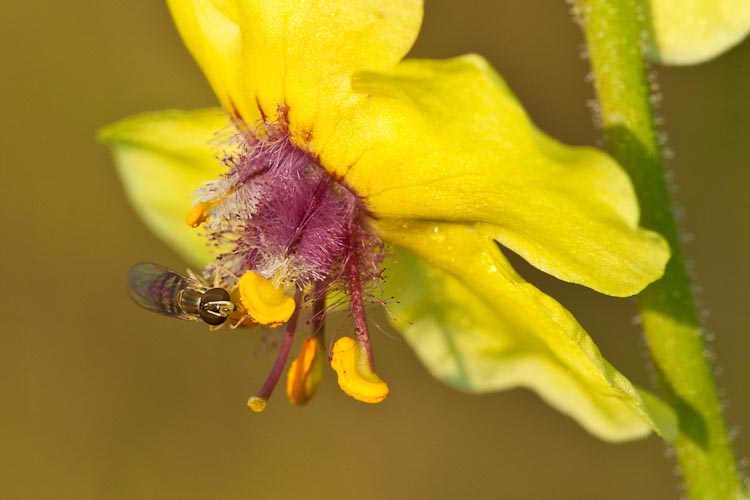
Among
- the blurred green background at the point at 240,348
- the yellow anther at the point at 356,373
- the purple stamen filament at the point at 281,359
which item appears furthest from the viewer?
the blurred green background at the point at 240,348

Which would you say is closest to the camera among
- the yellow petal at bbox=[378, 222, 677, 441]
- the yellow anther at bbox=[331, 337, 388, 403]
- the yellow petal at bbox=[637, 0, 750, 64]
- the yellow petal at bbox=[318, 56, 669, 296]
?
the yellow petal at bbox=[318, 56, 669, 296]

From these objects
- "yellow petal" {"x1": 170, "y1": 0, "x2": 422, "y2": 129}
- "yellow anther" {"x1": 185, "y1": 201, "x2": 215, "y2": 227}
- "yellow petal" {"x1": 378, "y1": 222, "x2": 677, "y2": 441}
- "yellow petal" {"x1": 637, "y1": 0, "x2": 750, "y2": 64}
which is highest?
"yellow petal" {"x1": 170, "y1": 0, "x2": 422, "y2": 129}

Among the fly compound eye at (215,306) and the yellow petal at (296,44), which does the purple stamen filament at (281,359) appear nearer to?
the fly compound eye at (215,306)

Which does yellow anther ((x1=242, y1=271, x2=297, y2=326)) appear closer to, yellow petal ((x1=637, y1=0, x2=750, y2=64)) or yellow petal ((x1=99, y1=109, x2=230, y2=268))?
yellow petal ((x1=99, y1=109, x2=230, y2=268))

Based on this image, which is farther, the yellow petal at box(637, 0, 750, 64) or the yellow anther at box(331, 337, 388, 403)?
the yellow petal at box(637, 0, 750, 64)

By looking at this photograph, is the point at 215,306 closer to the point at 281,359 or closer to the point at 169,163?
the point at 281,359

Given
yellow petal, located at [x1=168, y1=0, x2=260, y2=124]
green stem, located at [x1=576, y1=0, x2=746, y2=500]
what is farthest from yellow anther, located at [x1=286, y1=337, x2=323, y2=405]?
green stem, located at [x1=576, y1=0, x2=746, y2=500]

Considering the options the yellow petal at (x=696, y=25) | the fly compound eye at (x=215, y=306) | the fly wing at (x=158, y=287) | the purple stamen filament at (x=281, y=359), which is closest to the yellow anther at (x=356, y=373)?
the purple stamen filament at (x=281, y=359)
